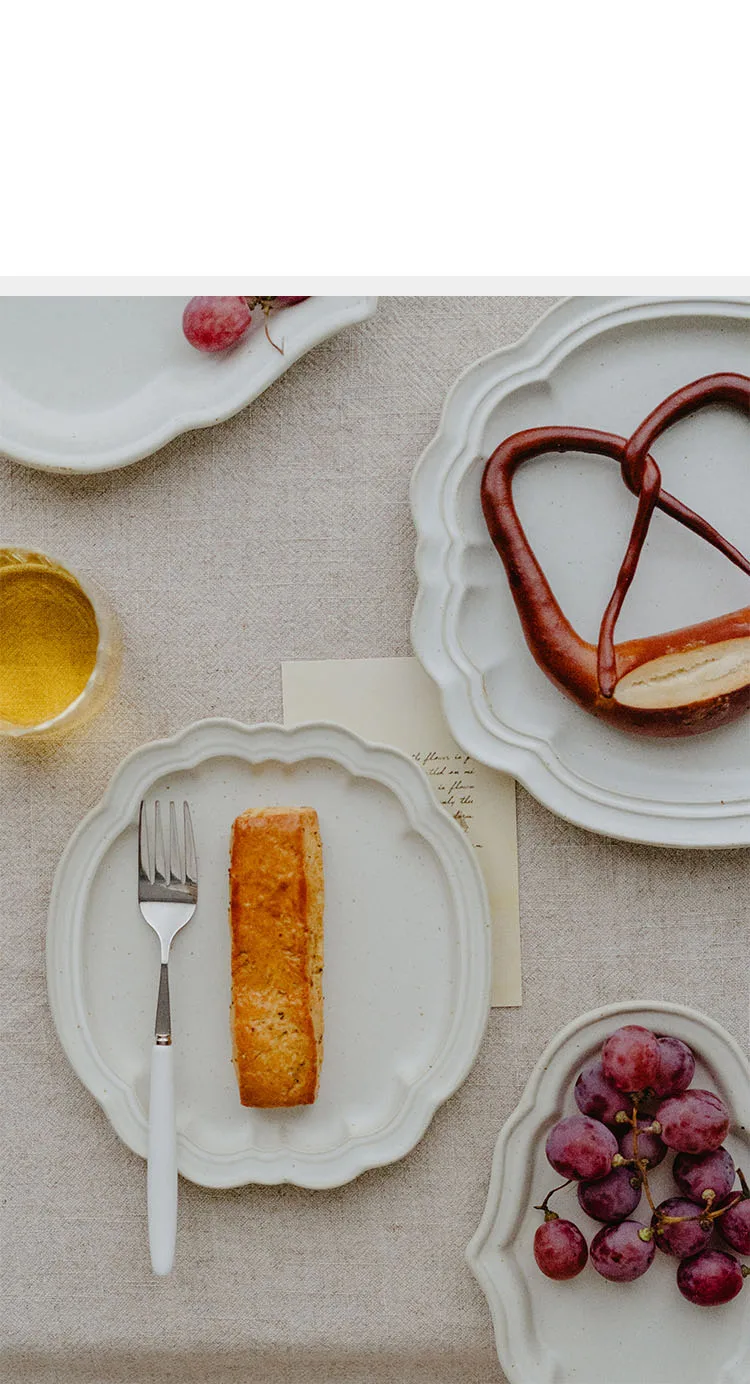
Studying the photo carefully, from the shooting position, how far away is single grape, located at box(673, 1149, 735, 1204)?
2.38 ft

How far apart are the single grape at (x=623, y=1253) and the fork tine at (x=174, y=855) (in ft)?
1.33

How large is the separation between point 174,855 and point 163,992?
0.10m

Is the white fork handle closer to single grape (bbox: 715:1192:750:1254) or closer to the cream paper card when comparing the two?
the cream paper card

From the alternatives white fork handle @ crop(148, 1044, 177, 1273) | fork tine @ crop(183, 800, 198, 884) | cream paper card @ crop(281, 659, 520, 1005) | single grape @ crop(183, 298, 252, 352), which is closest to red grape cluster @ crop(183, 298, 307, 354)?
single grape @ crop(183, 298, 252, 352)

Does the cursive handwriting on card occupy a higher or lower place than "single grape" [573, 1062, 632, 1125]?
higher

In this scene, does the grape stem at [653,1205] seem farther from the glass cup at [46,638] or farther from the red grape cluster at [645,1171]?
the glass cup at [46,638]

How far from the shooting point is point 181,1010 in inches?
31.2

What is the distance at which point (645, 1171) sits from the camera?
738 millimetres

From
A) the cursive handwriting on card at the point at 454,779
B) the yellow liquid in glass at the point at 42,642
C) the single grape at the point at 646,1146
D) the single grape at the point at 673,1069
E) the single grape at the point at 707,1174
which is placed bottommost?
the single grape at the point at 707,1174

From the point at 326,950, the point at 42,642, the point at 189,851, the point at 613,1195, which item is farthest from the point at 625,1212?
the point at 42,642

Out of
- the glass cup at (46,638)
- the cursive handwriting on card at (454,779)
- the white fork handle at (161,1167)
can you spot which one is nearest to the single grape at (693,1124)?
the cursive handwriting on card at (454,779)

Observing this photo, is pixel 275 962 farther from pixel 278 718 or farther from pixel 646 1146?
pixel 646 1146

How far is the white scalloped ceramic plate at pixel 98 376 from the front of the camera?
2.66 feet

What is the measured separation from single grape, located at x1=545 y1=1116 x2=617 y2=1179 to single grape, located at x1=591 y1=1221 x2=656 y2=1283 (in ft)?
0.15
